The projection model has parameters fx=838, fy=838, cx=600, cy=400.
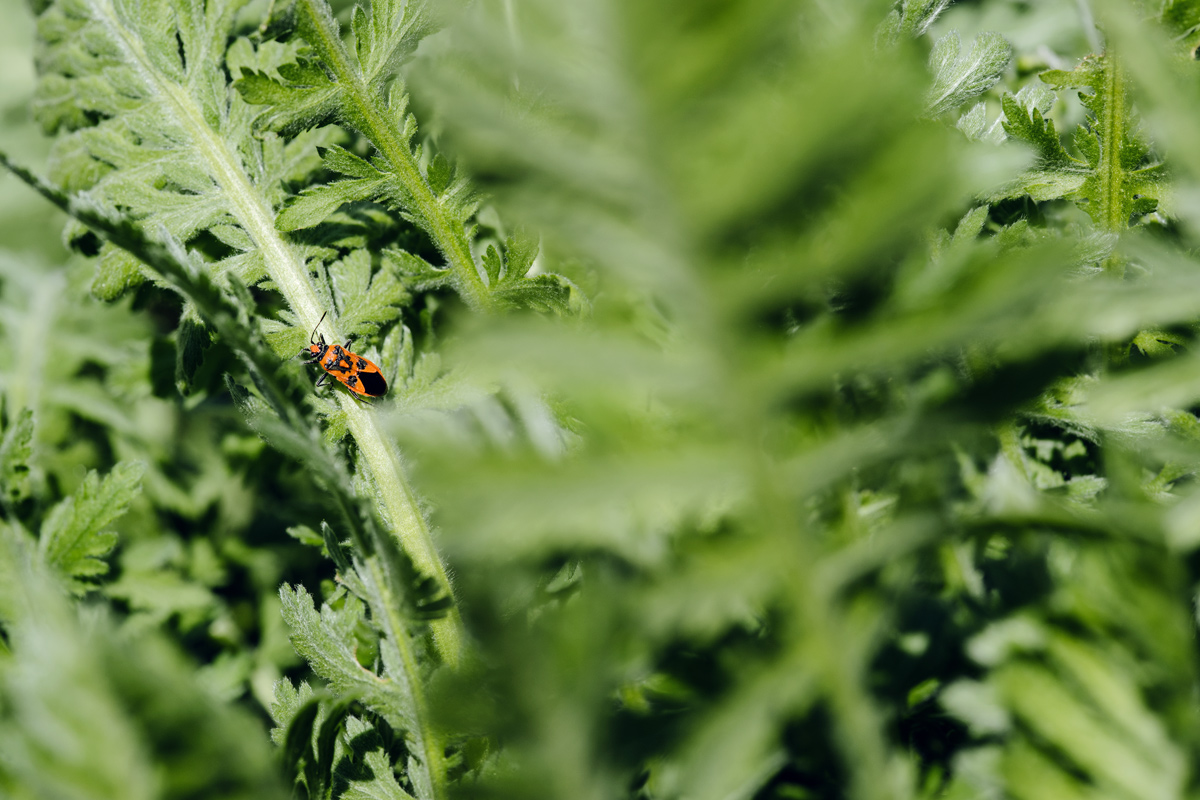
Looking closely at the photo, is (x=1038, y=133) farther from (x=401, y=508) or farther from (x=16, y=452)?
(x=16, y=452)

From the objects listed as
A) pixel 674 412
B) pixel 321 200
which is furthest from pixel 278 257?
pixel 674 412

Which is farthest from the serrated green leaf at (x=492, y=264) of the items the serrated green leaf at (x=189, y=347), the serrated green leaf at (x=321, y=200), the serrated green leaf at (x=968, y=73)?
the serrated green leaf at (x=968, y=73)

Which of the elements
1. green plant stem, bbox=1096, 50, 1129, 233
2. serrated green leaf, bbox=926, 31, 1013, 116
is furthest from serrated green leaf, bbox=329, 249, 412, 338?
green plant stem, bbox=1096, 50, 1129, 233

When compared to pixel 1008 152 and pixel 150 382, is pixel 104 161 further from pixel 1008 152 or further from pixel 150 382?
pixel 1008 152

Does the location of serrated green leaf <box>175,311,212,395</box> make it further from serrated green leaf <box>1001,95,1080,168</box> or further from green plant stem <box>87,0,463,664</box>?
serrated green leaf <box>1001,95,1080,168</box>

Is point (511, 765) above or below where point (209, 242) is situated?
below

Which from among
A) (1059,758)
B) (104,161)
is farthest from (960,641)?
(104,161)

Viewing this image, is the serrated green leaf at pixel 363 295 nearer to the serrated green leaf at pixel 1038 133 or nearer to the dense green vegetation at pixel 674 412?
the dense green vegetation at pixel 674 412
